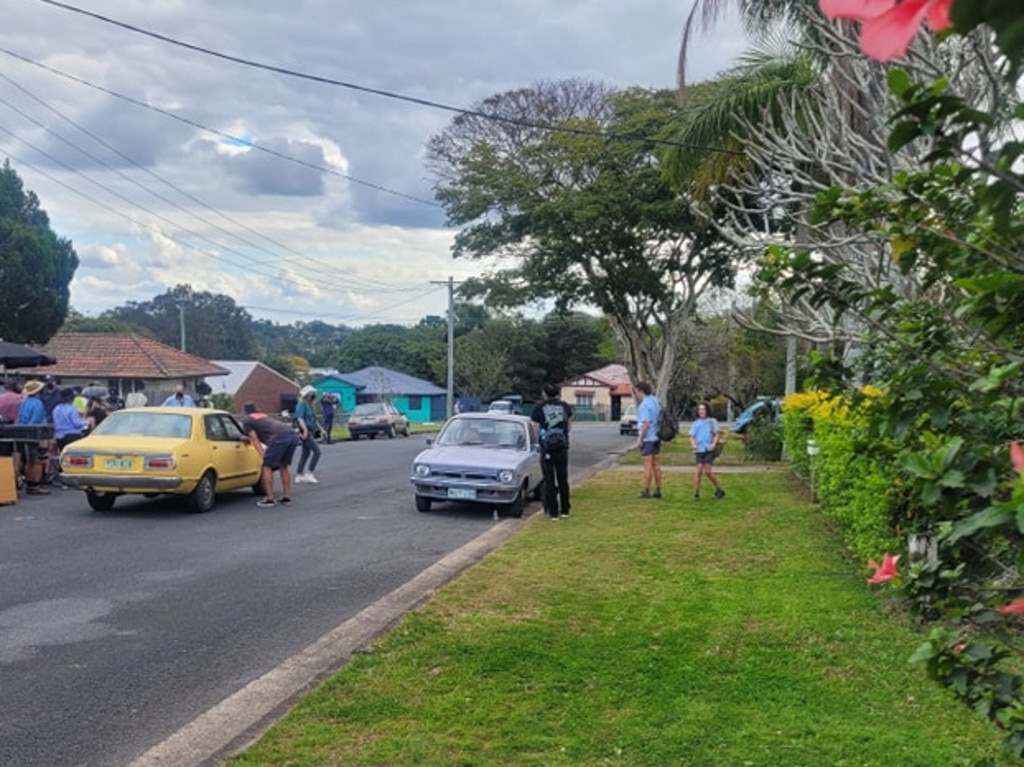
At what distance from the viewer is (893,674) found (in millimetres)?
5594

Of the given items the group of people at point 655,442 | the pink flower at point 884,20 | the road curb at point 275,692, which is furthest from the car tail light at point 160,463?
the pink flower at point 884,20

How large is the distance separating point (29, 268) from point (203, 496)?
28.7 m

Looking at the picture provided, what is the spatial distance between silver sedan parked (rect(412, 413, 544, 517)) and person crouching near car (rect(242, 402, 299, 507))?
1.96 meters

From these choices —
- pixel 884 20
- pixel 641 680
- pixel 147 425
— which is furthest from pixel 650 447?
pixel 884 20

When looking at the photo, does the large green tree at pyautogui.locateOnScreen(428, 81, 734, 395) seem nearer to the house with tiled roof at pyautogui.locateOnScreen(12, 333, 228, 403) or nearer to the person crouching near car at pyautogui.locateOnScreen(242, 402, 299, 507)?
the person crouching near car at pyautogui.locateOnScreen(242, 402, 299, 507)

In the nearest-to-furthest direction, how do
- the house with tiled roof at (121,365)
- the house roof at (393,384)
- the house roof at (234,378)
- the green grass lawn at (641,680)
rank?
the green grass lawn at (641,680) → the house with tiled roof at (121,365) → the house roof at (234,378) → the house roof at (393,384)

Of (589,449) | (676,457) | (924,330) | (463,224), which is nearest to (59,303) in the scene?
(463,224)

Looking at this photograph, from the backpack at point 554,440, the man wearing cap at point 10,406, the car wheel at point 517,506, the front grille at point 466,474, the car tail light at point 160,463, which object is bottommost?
the car wheel at point 517,506

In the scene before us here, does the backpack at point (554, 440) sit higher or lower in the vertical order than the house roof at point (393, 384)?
lower

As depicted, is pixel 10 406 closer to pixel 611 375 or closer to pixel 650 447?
pixel 650 447

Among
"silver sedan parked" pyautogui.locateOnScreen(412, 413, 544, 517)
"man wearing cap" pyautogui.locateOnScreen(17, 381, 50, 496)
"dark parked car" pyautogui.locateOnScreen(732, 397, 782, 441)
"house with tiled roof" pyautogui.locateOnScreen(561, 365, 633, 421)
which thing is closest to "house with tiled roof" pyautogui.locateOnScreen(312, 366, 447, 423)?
"house with tiled roof" pyautogui.locateOnScreen(561, 365, 633, 421)

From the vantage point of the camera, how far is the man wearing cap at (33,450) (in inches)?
593

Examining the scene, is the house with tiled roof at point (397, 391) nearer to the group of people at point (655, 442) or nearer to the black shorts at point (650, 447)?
the group of people at point (655, 442)

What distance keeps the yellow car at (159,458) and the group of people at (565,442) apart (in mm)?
4326
